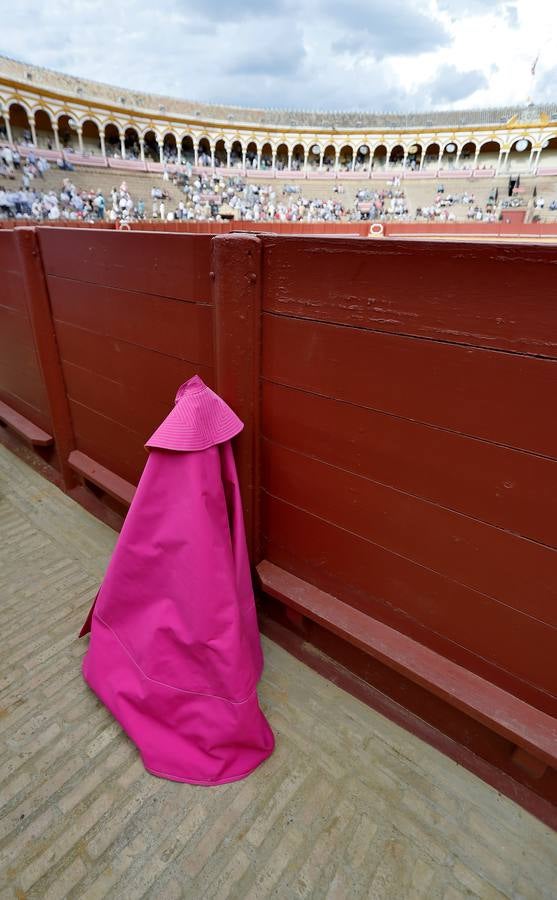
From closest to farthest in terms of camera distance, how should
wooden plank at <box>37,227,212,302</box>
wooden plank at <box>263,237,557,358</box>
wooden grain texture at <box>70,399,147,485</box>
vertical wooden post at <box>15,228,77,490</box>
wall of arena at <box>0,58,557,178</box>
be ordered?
wooden plank at <box>263,237,557,358</box> → wooden plank at <box>37,227,212,302</box> → wooden grain texture at <box>70,399,147,485</box> → vertical wooden post at <box>15,228,77,490</box> → wall of arena at <box>0,58,557,178</box>

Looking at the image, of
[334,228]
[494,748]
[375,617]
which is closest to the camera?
[494,748]

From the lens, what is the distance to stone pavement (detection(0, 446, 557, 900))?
1.30 metres

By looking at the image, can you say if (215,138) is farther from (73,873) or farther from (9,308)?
(73,873)

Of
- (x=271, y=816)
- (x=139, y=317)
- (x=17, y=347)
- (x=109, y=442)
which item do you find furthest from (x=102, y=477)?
(x=271, y=816)

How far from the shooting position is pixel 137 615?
166 centimetres

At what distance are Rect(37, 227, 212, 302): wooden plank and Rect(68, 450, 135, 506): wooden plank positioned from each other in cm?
105

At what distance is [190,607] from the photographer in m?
1.50

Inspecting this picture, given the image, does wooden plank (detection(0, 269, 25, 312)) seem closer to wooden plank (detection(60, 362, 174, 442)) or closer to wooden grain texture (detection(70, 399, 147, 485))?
wooden plank (detection(60, 362, 174, 442))

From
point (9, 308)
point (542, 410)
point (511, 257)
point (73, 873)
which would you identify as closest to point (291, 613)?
point (73, 873)

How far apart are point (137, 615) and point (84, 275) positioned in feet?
5.44

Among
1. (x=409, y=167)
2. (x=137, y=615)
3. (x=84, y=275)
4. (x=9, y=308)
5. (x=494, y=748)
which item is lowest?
(x=494, y=748)

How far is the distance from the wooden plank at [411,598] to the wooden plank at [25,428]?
1994 mm

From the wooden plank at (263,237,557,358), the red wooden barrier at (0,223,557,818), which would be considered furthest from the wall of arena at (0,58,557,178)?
the wooden plank at (263,237,557,358)

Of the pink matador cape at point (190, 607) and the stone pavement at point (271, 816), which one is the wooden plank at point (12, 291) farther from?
the stone pavement at point (271, 816)
